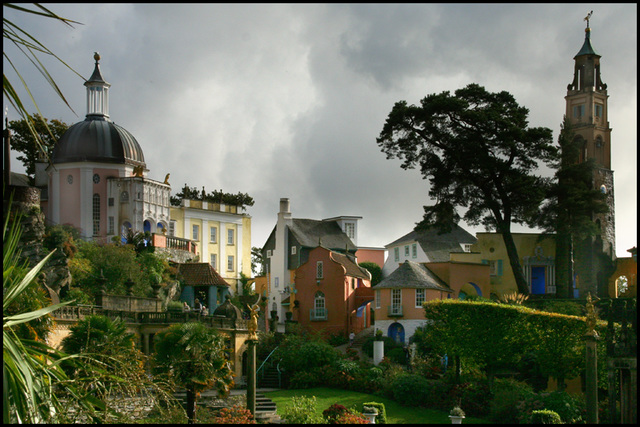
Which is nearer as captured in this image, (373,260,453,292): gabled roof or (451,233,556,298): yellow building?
(373,260,453,292): gabled roof

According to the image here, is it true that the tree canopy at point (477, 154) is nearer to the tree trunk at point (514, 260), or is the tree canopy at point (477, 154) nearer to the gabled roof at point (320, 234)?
the tree trunk at point (514, 260)

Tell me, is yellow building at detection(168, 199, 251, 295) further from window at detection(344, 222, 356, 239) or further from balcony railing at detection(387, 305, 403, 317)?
balcony railing at detection(387, 305, 403, 317)

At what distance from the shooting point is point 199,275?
5216 centimetres

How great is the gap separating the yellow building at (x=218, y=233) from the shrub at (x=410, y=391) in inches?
1123

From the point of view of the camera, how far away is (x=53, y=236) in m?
49.5

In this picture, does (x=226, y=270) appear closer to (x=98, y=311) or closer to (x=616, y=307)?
(x=98, y=311)

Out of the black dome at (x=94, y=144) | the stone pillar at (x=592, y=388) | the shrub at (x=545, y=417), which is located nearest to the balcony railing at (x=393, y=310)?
the shrub at (x=545, y=417)

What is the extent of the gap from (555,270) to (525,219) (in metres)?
5.33

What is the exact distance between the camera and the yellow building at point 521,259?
53.4 meters

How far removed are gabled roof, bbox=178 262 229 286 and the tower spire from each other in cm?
1289

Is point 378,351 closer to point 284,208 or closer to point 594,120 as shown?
point 284,208

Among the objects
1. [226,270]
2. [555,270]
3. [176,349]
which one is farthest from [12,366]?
[226,270]

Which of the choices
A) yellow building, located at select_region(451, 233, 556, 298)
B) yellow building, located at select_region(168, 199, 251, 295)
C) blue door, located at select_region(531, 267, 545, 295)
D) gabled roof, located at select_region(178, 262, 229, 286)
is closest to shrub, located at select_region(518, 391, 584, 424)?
yellow building, located at select_region(451, 233, 556, 298)

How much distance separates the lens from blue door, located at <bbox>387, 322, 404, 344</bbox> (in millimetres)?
47463
